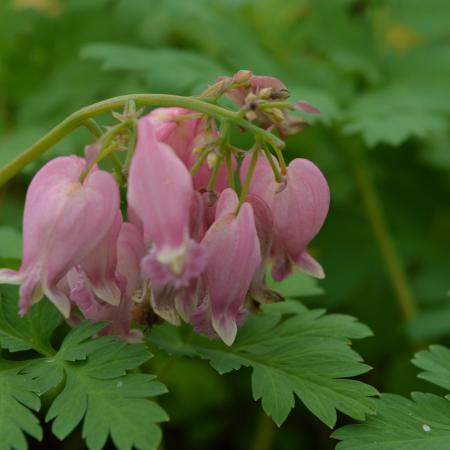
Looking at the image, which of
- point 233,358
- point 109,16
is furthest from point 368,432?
point 109,16

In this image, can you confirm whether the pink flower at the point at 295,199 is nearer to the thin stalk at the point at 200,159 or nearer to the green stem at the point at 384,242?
the thin stalk at the point at 200,159

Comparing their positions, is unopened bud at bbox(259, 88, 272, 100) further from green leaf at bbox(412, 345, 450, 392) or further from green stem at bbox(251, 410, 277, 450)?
green stem at bbox(251, 410, 277, 450)

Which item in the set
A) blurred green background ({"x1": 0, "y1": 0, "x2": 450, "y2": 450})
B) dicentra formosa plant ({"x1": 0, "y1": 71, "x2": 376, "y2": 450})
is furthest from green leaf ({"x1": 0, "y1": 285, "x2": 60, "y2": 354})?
blurred green background ({"x1": 0, "y1": 0, "x2": 450, "y2": 450})

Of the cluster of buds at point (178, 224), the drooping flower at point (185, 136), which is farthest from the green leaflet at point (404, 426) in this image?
the drooping flower at point (185, 136)

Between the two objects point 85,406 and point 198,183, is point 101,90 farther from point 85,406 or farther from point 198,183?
point 85,406

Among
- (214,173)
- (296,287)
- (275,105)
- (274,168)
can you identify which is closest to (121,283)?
(214,173)
